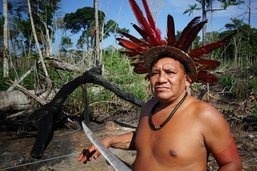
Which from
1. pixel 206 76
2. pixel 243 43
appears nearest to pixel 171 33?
pixel 206 76

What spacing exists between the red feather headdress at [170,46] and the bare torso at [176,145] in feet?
0.57

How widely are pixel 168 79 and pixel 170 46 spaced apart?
166 mm

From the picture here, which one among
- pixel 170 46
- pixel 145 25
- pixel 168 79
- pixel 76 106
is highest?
pixel 145 25

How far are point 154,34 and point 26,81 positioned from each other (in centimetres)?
541

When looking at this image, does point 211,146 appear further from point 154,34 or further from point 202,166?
point 154,34

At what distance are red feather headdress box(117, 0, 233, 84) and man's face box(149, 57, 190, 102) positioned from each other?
4cm

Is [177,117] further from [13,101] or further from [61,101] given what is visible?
[13,101]

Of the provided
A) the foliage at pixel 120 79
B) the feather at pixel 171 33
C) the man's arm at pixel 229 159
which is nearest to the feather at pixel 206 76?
the feather at pixel 171 33

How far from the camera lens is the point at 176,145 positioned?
4.97 feet

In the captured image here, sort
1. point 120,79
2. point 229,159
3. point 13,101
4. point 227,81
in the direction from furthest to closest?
1. point 227,81
2. point 120,79
3. point 13,101
4. point 229,159

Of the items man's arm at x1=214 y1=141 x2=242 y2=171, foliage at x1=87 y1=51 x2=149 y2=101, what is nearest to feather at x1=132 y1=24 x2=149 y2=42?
man's arm at x1=214 y1=141 x2=242 y2=171

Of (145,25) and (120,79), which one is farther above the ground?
(145,25)

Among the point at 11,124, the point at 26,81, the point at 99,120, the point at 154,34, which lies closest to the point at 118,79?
the point at 99,120

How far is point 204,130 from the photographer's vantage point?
1.44 meters
